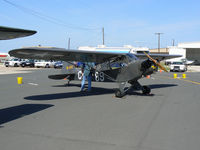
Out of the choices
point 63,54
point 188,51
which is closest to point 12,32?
point 63,54

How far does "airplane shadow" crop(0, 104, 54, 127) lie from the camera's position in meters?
6.23

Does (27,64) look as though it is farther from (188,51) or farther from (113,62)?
(188,51)

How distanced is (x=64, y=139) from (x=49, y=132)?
1.99 ft

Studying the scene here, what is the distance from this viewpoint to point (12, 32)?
5086 mm

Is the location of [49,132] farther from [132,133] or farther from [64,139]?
[132,133]

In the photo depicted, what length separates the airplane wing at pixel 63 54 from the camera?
853cm

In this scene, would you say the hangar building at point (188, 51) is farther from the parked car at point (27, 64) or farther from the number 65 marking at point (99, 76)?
the number 65 marking at point (99, 76)

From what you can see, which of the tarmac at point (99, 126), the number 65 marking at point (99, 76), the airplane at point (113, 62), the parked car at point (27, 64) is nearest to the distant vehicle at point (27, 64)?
the parked car at point (27, 64)

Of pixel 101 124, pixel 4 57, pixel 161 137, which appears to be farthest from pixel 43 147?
pixel 4 57

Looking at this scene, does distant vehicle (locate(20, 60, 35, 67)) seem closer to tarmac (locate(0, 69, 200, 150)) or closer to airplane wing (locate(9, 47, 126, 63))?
airplane wing (locate(9, 47, 126, 63))

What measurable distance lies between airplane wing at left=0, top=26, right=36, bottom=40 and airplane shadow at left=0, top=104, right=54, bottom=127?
230 centimetres

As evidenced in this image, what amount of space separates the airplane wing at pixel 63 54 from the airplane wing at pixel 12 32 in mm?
2430

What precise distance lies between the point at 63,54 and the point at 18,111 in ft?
12.4

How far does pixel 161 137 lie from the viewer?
4672 mm
